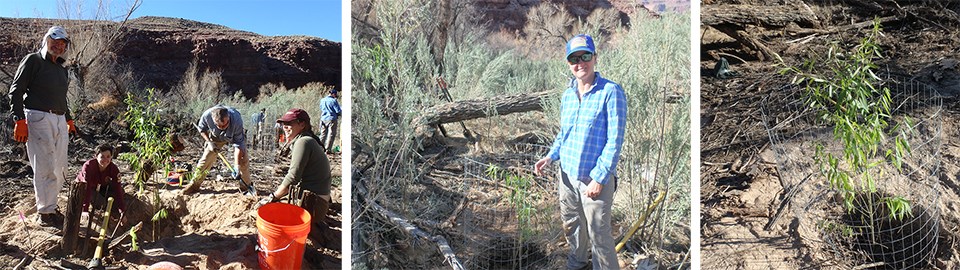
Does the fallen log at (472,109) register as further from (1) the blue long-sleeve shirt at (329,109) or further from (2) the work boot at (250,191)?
(1) the blue long-sleeve shirt at (329,109)

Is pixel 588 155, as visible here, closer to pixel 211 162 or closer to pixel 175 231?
pixel 211 162

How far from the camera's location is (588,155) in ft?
7.92

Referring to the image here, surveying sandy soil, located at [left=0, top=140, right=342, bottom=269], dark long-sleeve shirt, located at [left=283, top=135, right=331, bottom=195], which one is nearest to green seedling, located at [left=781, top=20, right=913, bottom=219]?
dark long-sleeve shirt, located at [left=283, top=135, right=331, bottom=195]

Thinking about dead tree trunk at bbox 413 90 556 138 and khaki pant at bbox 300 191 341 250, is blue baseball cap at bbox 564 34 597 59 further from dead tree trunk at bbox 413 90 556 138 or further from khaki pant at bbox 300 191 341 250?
khaki pant at bbox 300 191 341 250

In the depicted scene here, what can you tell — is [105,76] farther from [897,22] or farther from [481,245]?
[897,22]

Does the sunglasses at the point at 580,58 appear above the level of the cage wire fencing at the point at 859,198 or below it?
above

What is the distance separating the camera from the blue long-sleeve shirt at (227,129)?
372 centimetres

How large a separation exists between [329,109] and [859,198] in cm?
386

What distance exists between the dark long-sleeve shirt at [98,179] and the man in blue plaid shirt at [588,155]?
2.42 m

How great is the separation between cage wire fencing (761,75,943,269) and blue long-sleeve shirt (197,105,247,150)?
10.6ft

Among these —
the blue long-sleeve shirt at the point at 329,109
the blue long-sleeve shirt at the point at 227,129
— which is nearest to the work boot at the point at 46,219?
the blue long-sleeve shirt at the point at 227,129

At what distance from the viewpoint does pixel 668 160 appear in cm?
261

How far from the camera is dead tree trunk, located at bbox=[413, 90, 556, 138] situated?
8.77ft

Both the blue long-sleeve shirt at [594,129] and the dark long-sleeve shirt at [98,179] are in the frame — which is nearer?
the blue long-sleeve shirt at [594,129]
